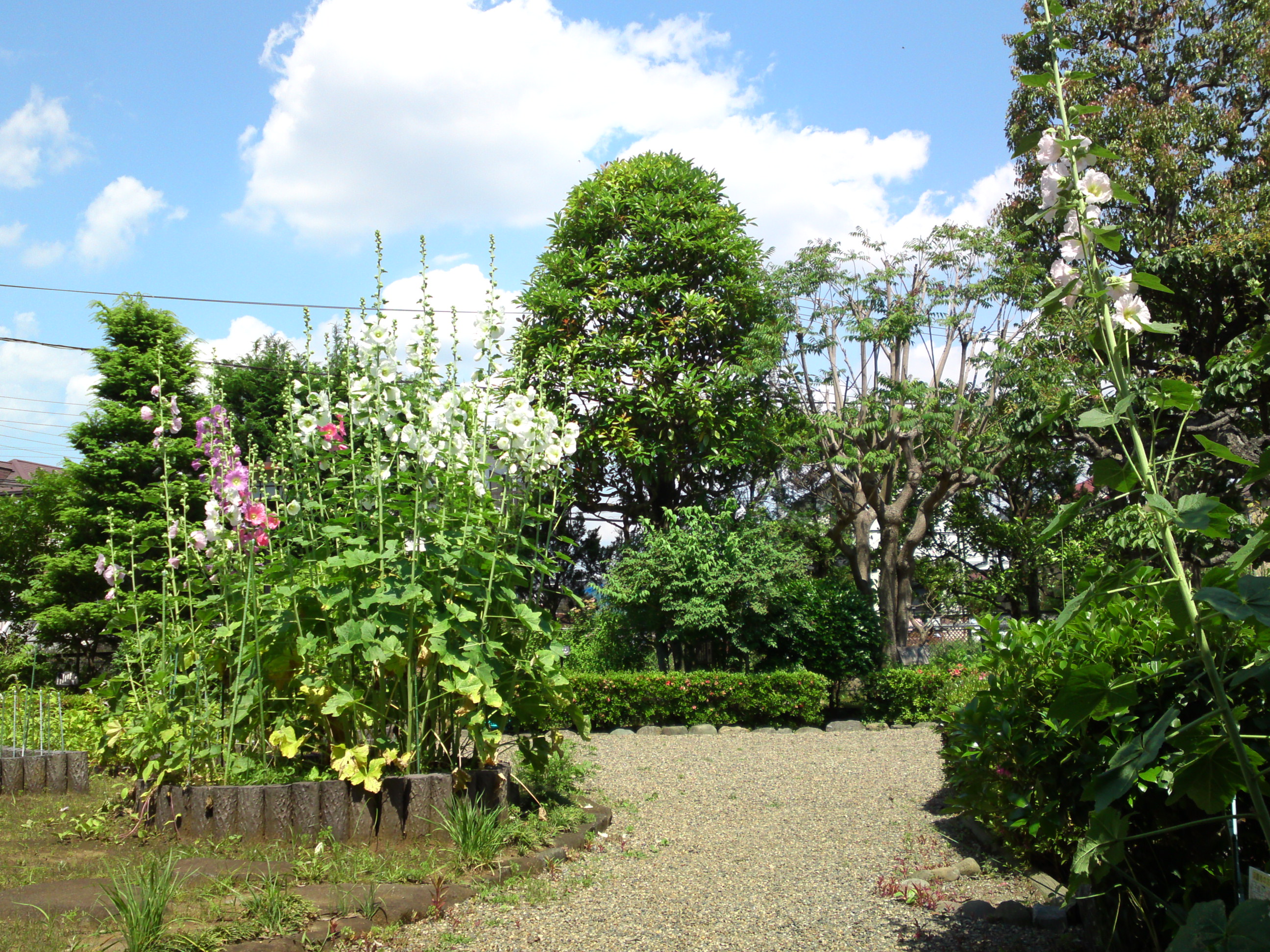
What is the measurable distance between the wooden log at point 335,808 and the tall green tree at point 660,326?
7.53 m

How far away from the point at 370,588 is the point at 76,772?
2.18m

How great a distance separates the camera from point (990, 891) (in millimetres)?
3445

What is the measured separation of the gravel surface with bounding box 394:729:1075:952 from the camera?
116 inches

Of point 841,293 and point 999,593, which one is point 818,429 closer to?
point 841,293

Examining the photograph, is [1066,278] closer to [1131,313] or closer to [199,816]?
[1131,313]

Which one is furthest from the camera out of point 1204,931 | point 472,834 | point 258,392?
point 258,392

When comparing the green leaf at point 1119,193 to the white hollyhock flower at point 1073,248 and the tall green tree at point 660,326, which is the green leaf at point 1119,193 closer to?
the white hollyhock flower at point 1073,248

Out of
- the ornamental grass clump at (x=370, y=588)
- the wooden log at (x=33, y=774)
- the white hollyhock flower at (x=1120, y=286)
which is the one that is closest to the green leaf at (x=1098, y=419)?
the white hollyhock flower at (x=1120, y=286)

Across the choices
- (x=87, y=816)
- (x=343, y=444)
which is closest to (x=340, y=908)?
(x=87, y=816)

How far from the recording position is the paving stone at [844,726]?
9195 mm

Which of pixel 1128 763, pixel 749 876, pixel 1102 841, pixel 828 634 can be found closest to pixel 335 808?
pixel 749 876

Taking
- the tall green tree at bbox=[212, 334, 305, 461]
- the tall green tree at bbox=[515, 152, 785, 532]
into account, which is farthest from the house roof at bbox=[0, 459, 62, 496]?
the tall green tree at bbox=[515, 152, 785, 532]

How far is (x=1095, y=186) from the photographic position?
6.16ft

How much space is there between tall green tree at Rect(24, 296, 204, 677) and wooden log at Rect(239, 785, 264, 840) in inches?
264
